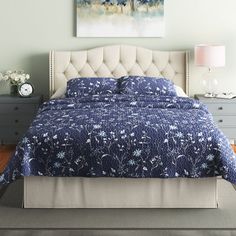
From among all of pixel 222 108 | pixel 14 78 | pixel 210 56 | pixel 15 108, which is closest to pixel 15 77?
pixel 14 78

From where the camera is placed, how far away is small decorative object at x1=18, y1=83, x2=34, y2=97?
17.5 ft

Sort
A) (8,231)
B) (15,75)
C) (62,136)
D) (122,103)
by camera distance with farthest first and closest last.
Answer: (15,75) < (122,103) < (62,136) < (8,231)

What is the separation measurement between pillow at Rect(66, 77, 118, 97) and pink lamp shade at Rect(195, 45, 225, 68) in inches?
36.2

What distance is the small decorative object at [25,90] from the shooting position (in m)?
5.33

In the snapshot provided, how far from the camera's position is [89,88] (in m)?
5.01

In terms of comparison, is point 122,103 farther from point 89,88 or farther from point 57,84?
point 57,84

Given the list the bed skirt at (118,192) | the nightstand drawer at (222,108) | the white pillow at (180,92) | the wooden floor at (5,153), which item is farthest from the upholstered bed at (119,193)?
the nightstand drawer at (222,108)

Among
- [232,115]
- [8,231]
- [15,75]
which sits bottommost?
[8,231]

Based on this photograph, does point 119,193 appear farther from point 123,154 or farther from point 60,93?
point 60,93

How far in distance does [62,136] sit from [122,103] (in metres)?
1.09

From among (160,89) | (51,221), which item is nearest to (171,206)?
(51,221)

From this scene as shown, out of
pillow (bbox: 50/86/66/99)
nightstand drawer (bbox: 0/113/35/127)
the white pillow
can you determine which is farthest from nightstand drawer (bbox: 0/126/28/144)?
the white pillow

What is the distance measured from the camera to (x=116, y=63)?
5.46 m

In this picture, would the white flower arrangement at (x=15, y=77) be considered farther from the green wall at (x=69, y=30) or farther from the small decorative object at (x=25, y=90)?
the green wall at (x=69, y=30)
